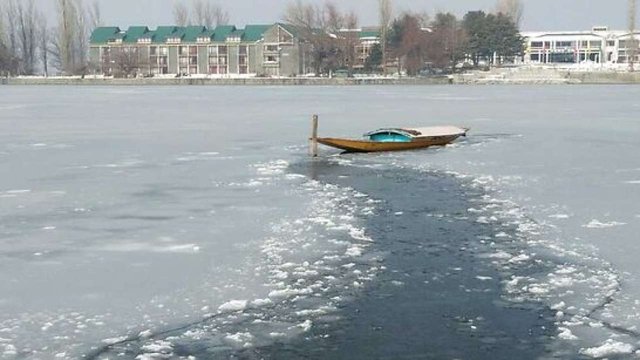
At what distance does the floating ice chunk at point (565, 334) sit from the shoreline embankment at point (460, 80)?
279ft

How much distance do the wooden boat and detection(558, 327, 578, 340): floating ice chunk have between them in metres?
17.0

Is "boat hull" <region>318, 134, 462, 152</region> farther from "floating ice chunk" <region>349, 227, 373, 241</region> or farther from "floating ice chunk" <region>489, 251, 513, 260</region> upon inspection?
"floating ice chunk" <region>489, 251, 513, 260</region>

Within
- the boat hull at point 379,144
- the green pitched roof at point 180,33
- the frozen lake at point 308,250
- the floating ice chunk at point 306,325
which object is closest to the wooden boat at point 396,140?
the boat hull at point 379,144

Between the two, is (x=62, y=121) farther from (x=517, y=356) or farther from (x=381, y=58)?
(x=381, y=58)

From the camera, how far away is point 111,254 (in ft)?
36.3

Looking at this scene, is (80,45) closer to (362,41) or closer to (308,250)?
(362,41)

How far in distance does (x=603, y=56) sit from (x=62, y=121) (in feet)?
355

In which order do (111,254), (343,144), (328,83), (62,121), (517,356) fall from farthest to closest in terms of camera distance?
1. (328,83)
2. (62,121)
3. (343,144)
4. (111,254)
5. (517,356)

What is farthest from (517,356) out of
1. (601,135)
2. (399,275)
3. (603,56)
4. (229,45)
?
(603,56)

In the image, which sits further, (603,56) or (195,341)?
(603,56)

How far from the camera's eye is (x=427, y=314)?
8602 mm

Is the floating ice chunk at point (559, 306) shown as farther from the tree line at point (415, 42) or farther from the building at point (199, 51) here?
the building at point (199, 51)

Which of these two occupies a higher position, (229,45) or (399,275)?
(229,45)

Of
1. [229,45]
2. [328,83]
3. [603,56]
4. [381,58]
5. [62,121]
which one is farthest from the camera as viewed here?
[603,56]
